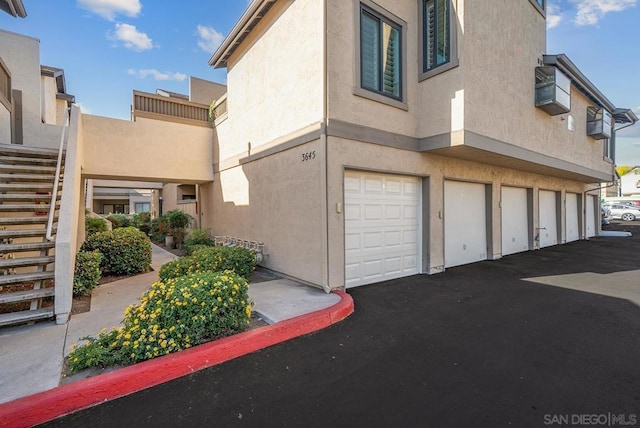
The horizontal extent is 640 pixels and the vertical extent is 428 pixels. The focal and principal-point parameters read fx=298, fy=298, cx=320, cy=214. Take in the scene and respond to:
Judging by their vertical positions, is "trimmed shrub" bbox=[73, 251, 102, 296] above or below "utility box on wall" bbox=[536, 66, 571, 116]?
below

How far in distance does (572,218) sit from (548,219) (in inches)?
129

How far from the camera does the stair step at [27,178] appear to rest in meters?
5.74

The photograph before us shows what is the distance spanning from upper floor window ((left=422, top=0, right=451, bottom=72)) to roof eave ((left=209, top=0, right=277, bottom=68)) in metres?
3.64

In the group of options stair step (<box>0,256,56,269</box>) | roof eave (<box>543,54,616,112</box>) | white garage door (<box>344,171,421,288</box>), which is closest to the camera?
stair step (<box>0,256,56,269</box>)

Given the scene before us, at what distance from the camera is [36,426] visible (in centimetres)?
235

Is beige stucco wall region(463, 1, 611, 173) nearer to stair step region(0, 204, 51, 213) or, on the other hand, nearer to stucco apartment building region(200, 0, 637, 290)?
stucco apartment building region(200, 0, 637, 290)

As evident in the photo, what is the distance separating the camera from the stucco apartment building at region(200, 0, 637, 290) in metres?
5.78

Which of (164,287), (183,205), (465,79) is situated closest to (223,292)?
(164,287)

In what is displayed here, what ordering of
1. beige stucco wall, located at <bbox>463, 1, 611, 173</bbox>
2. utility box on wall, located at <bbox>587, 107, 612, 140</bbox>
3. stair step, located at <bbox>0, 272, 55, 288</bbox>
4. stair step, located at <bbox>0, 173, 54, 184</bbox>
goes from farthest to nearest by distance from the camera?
utility box on wall, located at <bbox>587, 107, 612, 140</bbox>, beige stucco wall, located at <bbox>463, 1, 611, 173</bbox>, stair step, located at <bbox>0, 173, 54, 184</bbox>, stair step, located at <bbox>0, 272, 55, 288</bbox>

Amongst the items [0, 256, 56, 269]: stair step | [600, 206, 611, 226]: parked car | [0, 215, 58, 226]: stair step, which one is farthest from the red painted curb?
[600, 206, 611, 226]: parked car

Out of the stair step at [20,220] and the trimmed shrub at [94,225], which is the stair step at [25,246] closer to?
the stair step at [20,220]

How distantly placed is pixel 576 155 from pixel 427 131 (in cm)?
856

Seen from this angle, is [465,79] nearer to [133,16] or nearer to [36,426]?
[36,426]

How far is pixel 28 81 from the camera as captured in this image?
9.09m
